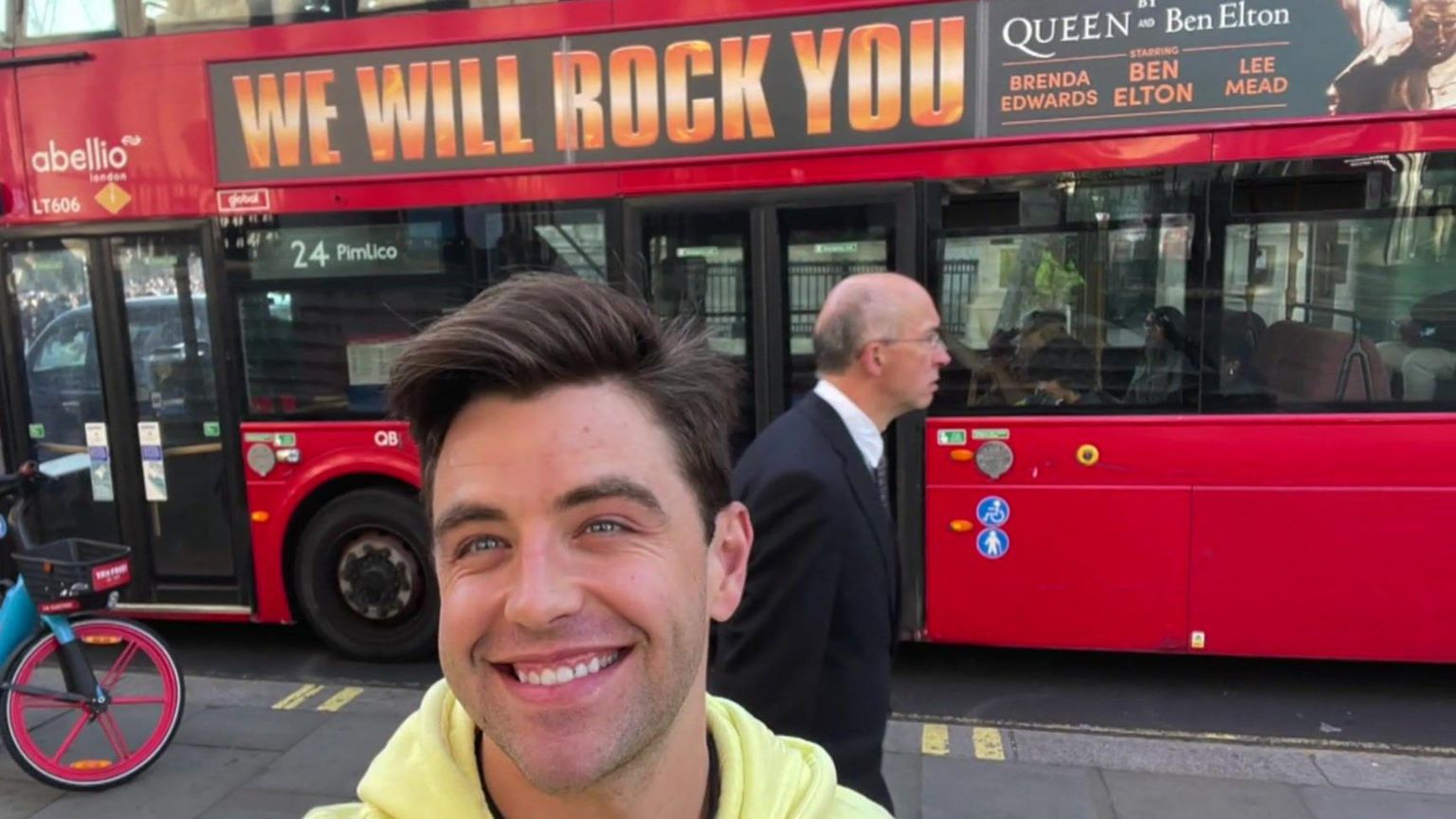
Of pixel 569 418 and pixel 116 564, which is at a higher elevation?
pixel 569 418

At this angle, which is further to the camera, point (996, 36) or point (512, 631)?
point (996, 36)

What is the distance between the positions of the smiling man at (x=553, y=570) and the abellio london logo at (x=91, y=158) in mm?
5018

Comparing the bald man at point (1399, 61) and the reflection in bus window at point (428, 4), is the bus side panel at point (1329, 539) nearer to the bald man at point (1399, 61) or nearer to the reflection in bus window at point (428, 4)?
the bald man at point (1399, 61)

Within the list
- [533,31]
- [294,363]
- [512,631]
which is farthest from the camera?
[294,363]

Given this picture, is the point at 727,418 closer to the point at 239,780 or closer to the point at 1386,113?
the point at 239,780

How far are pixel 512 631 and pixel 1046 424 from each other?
377 centimetres

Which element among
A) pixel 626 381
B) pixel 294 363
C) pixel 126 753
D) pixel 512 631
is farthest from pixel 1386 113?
pixel 126 753

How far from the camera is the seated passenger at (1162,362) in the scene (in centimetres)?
434

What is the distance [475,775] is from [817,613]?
98cm

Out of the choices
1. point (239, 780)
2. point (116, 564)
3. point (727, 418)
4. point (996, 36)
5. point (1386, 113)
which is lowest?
point (239, 780)

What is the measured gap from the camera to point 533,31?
183 inches

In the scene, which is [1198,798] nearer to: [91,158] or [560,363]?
[560,363]

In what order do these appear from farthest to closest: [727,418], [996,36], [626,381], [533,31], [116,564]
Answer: [533,31]
[996,36]
[116,564]
[727,418]
[626,381]

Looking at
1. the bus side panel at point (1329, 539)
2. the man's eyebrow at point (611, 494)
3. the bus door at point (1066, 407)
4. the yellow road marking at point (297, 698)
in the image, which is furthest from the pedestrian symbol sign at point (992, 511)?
the man's eyebrow at point (611, 494)
